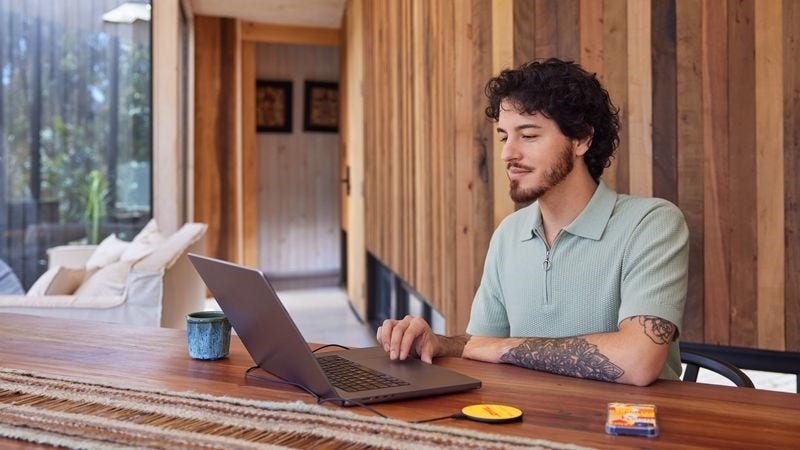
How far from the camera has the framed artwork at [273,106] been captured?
872cm

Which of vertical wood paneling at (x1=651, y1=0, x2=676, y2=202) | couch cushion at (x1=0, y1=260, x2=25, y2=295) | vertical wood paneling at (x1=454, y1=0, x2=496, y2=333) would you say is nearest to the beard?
vertical wood paneling at (x1=651, y1=0, x2=676, y2=202)

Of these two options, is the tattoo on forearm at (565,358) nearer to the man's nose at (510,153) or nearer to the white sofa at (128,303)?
the man's nose at (510,153)

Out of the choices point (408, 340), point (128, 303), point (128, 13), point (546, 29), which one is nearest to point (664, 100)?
point (546, 29)

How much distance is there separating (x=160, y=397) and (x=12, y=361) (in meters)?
0.48

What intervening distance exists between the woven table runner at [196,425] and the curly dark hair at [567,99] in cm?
96

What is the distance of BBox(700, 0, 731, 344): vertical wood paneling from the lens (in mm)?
2051

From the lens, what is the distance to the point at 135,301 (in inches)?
117

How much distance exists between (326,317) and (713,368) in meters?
5.30

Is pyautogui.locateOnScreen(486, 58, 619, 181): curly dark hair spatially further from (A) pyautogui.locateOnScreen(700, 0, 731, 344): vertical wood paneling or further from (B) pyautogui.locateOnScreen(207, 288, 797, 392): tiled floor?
(B) pyautogui.locateOnScreen(207, 288, 797, 392): tiled floor

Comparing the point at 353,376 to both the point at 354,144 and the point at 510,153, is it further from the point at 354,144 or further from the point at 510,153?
the point at 354,144

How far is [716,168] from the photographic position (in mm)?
2068

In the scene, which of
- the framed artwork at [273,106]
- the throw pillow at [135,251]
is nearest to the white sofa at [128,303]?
the throw pillow at [135,251]

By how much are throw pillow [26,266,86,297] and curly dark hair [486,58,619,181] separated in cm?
218

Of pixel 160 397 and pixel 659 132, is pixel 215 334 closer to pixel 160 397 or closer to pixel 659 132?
pixel 160 397
